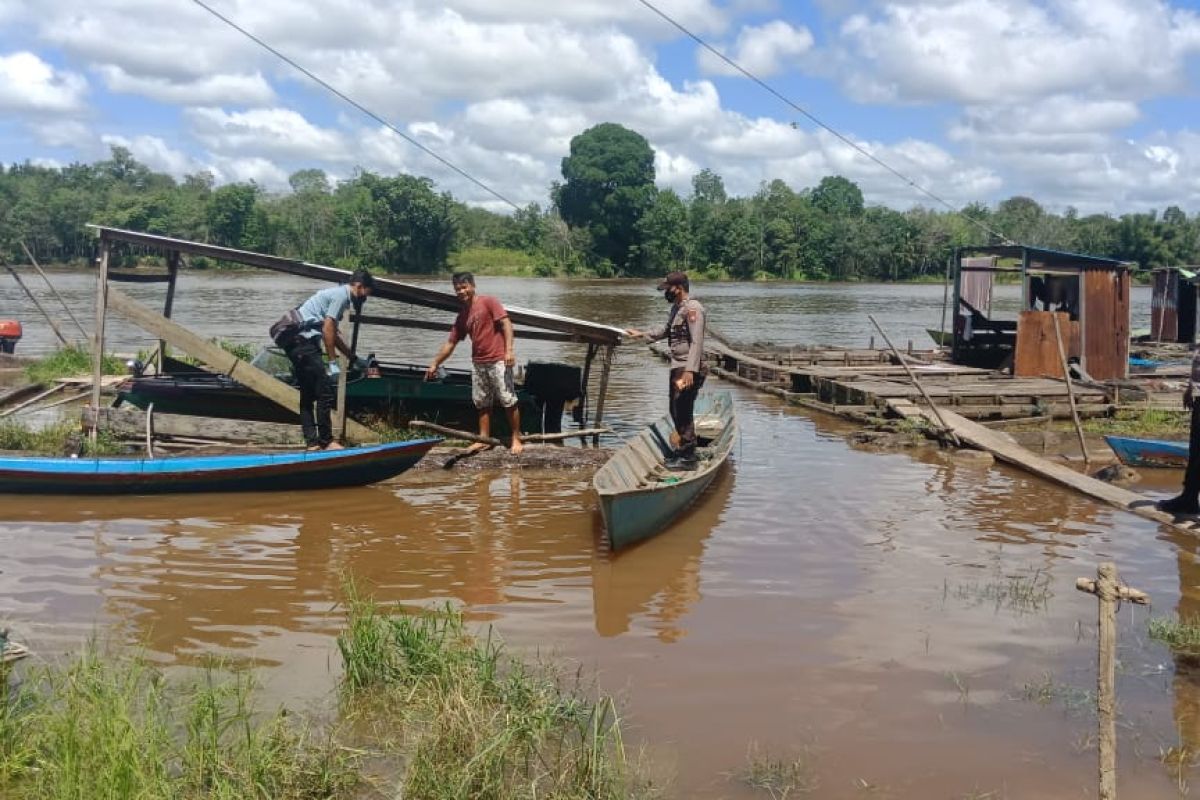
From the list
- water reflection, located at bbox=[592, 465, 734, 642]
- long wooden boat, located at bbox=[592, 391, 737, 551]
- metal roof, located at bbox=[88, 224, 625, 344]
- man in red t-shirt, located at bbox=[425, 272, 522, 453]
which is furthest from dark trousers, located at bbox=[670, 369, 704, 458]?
man in red t-shirt, located at bbox=[425, 272, 522, 453]

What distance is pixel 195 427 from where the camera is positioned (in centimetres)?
982

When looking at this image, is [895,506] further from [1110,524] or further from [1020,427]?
[1020,427]

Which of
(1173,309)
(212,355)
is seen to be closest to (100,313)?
(212,355)

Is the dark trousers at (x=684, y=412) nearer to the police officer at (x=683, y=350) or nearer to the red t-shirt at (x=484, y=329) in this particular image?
the police officer at (x=683, y=350)

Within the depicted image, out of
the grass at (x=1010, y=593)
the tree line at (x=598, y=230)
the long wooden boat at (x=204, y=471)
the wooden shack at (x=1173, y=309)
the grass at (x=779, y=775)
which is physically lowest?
the grass at (x=779, y=775)

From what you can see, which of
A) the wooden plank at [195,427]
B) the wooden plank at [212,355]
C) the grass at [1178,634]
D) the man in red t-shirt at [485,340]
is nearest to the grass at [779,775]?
the grass at [1178,634]

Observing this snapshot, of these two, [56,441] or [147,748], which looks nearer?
[147,748]

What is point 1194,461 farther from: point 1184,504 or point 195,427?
point 195,427

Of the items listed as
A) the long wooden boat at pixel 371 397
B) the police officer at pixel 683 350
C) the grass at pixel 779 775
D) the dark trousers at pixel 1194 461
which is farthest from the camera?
the long wooden boat at pixel 371 397

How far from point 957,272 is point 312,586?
1504 cm

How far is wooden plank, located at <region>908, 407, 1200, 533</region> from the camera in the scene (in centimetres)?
796

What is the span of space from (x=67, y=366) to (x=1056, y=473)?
14067 millimetres

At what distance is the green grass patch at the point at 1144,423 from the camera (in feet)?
42.5

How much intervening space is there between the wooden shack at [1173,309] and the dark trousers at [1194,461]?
18.0 m
